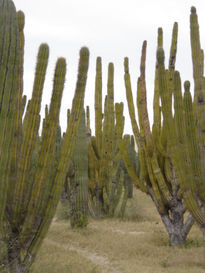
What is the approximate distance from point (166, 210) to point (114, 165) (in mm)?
4716

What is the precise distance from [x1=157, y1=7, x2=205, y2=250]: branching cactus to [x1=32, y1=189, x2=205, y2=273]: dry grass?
3.85ft

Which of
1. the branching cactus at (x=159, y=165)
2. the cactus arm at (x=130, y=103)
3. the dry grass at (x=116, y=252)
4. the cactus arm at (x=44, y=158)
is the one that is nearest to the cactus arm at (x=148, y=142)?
the branching cactus at (x=159, y=165)

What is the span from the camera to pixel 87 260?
21.2 feet

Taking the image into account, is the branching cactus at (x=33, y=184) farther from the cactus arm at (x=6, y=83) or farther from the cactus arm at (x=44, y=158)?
the cactus arm at (x=6, y=83)

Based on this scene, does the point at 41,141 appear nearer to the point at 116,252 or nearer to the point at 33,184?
the point at 33,184

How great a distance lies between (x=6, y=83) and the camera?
423 cm

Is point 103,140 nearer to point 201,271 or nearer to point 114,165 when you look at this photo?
point 114,165

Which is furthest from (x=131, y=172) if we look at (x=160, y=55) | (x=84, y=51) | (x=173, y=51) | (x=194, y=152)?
(x=84, y=51)

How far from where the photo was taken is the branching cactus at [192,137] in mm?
5676

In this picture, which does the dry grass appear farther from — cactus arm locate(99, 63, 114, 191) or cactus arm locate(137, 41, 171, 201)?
cactus arm locate(99, 63, 114, 191)

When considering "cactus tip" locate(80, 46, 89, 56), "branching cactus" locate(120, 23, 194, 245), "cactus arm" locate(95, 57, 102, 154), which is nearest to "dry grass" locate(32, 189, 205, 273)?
"branching cactus" locate(120, 23, 194, 245)

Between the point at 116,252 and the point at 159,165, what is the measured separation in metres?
2.26

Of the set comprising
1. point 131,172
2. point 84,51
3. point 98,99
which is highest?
point 98,99

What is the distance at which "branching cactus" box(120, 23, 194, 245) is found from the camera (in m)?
7.81
